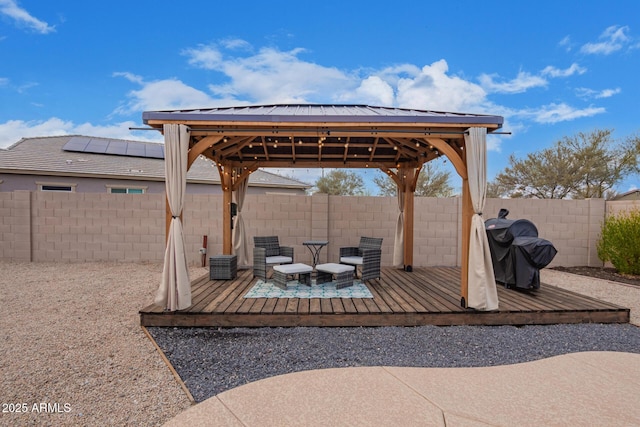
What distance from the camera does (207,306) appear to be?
12.8ft

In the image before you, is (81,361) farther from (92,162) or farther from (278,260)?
(92,162)

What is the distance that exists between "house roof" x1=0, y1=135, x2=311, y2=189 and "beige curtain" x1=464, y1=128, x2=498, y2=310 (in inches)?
406

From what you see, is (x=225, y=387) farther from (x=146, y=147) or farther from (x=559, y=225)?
(x=146, y=147)

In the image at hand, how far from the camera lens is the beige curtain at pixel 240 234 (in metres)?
6.54

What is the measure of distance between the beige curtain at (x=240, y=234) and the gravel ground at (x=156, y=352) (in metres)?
2.19

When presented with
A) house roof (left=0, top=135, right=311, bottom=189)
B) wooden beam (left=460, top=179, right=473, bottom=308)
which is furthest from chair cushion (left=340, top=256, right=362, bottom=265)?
house roof (left=0, top=135, right=311, bottom=189)

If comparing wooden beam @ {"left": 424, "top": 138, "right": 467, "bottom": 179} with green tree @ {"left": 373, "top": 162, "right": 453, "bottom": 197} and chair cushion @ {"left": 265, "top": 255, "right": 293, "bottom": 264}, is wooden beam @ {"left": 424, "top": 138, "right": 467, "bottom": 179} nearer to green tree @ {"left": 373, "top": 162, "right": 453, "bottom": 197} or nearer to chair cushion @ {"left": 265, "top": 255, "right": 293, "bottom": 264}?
chair cushion @ {"left": 265, "top": 255, "right": 293, "bottom": 264}

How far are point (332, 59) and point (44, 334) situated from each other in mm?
10471

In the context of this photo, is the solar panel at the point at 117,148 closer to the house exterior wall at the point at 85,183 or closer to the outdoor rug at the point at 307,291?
the house exterior wall at the point at 85,183

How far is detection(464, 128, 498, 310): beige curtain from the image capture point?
150 inches

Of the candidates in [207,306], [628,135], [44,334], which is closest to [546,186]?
[628,135]

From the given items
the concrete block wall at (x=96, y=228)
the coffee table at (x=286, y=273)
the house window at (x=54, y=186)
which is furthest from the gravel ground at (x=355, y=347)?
the house window at (x=54, y=186)

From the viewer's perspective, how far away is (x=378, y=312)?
3.74 metres

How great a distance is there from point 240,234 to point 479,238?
15.1ft
